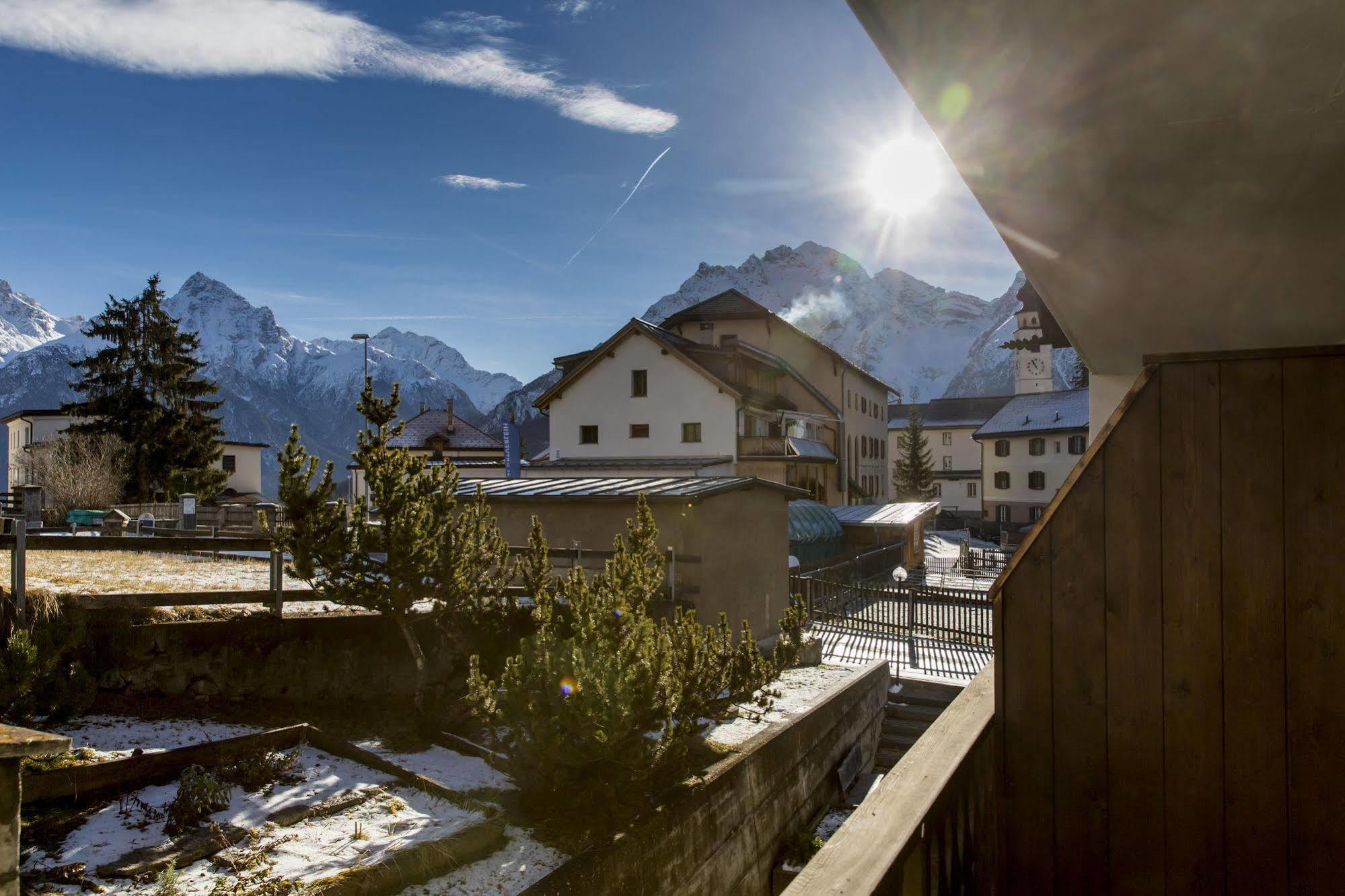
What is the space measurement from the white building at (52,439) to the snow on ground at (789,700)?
3747 centimetres

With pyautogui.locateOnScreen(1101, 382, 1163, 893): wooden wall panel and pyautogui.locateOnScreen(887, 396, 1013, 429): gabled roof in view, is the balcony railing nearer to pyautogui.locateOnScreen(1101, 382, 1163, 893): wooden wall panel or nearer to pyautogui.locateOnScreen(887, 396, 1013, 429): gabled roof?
pyautogui.locateOnScreen(1101, 382, 1163, 893): wooden wall panel

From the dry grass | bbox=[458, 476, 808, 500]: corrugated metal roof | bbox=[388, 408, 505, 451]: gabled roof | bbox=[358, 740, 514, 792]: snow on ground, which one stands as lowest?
bbox=[358, 740, 514, 792]: snow on ground

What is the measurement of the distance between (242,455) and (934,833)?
60429 millimetres

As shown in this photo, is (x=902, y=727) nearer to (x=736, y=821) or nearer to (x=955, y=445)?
(x=736, y=821)

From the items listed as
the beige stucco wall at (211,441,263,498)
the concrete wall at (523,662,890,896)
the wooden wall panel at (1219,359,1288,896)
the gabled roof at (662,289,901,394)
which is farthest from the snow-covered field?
the beige stucco wall at (211,441,263,498)

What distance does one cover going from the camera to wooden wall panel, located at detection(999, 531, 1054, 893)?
287cm

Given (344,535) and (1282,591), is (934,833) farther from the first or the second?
(344,535)

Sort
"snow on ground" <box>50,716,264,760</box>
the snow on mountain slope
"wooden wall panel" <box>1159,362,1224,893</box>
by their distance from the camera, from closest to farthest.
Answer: "wooden wall panel" <box>1159,362,1224,893</box> → "snow on ground" <box>50,716,264,760</box> → the snow on mountain slope

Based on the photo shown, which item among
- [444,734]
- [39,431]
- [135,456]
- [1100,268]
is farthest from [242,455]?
[1100,268]

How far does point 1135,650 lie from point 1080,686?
0.24 m

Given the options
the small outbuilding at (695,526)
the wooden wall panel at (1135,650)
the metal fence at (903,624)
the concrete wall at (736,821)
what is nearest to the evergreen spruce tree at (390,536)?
the concrete wall at (736,821)

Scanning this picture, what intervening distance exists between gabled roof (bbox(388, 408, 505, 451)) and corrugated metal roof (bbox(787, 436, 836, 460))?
23471 millimetres

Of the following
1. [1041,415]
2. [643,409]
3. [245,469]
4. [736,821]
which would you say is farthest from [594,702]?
[1041,415]

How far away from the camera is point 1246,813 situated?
2.61 metres
